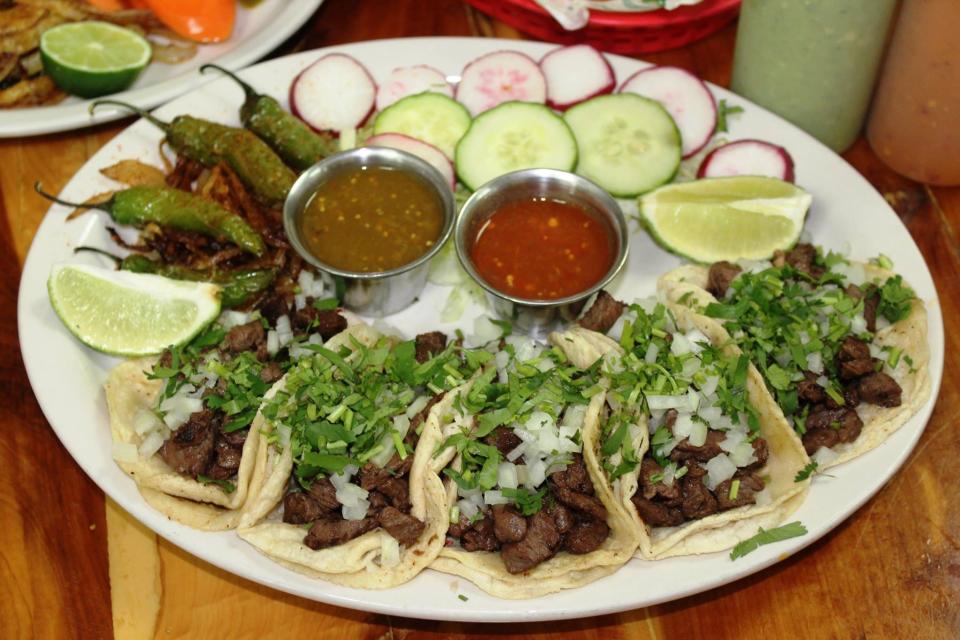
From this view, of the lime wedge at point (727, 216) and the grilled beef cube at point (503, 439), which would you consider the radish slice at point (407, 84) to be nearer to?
the lime wedge at point (727, 216)

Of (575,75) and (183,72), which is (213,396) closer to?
(183,72)

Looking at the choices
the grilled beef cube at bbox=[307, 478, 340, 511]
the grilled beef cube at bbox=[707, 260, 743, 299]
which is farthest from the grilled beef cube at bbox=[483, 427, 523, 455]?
the grilled beef cube at bbox=[707, 260, 743, 299]

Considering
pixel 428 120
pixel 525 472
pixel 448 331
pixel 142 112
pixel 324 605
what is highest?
pixel 142 112

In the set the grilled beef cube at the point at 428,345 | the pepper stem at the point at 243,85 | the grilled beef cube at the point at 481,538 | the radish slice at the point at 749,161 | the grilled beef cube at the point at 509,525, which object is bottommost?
the grilled beef cube at the point at 481,538

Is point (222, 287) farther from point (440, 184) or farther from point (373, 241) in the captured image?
point (440, 184)

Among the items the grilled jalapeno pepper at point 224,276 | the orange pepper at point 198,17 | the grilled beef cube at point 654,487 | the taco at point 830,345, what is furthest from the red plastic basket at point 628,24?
the grilled beef cube at point 654,487

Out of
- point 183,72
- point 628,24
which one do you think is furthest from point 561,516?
point 183,72

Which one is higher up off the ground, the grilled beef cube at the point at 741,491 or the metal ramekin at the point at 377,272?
the metal ramekin at the point at 377,272
